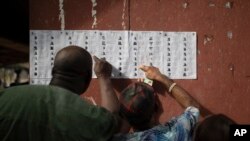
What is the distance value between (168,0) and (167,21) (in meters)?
0.12

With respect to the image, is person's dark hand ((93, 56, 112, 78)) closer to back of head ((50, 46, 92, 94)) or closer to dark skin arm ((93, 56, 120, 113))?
dark skin arm ((93, 56, 120, 113))

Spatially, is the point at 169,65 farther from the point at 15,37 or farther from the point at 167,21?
the point at 15,37

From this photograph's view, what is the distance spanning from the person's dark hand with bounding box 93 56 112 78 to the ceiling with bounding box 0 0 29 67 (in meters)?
1.01

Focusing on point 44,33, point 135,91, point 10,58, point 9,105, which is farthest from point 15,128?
point 10,58

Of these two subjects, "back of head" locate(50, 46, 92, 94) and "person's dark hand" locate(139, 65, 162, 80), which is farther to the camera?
"person's dark hand" locate(139, 65, 162, 80)

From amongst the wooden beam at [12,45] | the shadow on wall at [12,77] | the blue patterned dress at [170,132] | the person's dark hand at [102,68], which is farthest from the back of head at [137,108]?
the shadow on wall at [12,77]

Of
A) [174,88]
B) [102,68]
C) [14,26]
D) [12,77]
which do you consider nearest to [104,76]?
[102,68]

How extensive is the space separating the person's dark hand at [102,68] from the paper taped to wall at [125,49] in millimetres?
61

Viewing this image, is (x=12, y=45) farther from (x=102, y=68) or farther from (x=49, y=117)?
(x=49, y=117)

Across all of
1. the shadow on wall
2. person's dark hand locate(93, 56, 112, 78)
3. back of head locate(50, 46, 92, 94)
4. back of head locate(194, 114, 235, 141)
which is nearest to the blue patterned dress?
back of head locate(194, 114, 235, 141)

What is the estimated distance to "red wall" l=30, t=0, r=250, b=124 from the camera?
245 cm

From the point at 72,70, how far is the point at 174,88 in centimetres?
71

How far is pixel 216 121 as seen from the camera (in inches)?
69.1

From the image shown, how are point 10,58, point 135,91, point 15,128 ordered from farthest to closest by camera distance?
point 10,58
point 135,91
point 15,128
